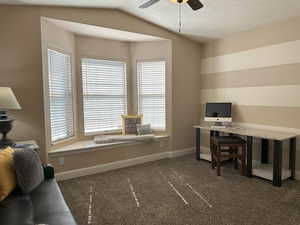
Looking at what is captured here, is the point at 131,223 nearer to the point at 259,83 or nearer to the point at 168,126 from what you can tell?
the point at 168,126

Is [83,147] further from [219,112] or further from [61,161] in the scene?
[219,112]

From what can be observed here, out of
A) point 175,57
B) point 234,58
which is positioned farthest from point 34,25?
point 234,58

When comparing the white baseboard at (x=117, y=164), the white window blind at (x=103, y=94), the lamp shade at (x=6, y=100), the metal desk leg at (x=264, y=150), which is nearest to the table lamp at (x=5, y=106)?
the lamp shade at (x=6, y=100)

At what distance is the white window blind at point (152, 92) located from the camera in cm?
442

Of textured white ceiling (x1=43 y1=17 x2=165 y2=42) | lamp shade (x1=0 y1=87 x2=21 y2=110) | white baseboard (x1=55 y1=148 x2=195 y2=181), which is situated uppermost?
textured white ceiling (x1=43 y1=17 x2=165 y2=42)

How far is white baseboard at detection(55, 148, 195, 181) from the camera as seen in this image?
333 cm

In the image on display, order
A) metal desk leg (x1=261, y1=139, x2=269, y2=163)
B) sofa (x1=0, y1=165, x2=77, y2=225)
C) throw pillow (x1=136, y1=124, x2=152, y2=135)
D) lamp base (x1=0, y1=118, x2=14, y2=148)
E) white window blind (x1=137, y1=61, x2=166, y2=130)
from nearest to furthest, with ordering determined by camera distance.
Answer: sofa (x1=0, y1=165, x2=77, y2=225), lamp base (x1=0, y1=118, x2=14, y2=148), metal desk leg (x1=261, y1=139, x2=269, y2=163), throw pillow (x1=136, y1=124, x2=152, y2=135), white window blind (x1=137, y1=61, x2=166, y2=130)

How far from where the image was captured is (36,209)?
1630 millimetres

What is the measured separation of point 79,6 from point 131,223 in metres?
3.08

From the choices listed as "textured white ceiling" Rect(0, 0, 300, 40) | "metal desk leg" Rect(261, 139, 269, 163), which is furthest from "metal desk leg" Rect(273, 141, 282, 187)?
"textured white ceiling" Rect(0, 0, 300, 40)

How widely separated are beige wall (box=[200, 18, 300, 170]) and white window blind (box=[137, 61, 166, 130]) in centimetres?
104

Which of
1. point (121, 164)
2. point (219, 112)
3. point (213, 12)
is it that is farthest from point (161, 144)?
point (213, 12)

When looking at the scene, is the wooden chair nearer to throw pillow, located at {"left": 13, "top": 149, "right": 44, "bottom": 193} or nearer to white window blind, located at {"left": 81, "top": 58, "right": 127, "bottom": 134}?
white window blind, located at {"left": 81, "top": 58, "right": 127, "bottom": 134}

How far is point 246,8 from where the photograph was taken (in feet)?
9.96
